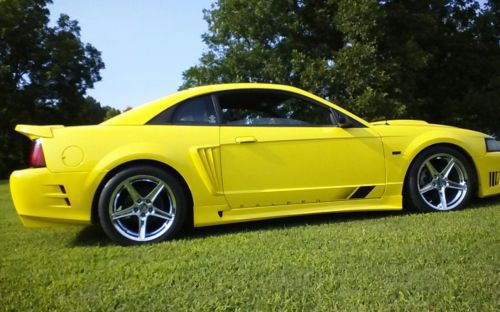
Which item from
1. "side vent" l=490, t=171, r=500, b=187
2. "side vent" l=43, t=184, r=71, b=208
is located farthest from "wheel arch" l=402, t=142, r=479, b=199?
"side vent" l=43, t=184, r=71, b=208

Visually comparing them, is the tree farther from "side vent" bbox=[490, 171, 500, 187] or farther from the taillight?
"side vent" bbox=[490, 171, 500, 187]

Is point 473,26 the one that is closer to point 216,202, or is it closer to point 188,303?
point 216,202

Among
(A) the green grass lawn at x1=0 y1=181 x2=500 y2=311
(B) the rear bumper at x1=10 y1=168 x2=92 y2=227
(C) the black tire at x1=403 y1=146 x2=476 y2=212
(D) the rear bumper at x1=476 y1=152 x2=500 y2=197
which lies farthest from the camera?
(D) the rear bumper at x1=476 y1=152 x2=500 y2=197

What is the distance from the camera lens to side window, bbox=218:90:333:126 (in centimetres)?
488

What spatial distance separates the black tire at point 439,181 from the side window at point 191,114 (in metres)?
2.10

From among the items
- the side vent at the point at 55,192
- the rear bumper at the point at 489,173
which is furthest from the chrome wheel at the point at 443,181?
the side vent at the point at 55,192

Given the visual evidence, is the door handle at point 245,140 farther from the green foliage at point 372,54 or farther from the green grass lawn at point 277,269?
the green foliage at point 372,54

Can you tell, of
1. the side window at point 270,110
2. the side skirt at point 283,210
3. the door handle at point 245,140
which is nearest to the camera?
the side skirt at point 283,210

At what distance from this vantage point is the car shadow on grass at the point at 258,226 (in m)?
4.69

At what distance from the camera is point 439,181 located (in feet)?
17.2

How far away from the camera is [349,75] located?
48.4ft

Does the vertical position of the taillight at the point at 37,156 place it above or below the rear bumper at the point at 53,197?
above

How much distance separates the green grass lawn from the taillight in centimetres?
72

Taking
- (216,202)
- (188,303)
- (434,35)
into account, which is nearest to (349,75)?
(434,35)
